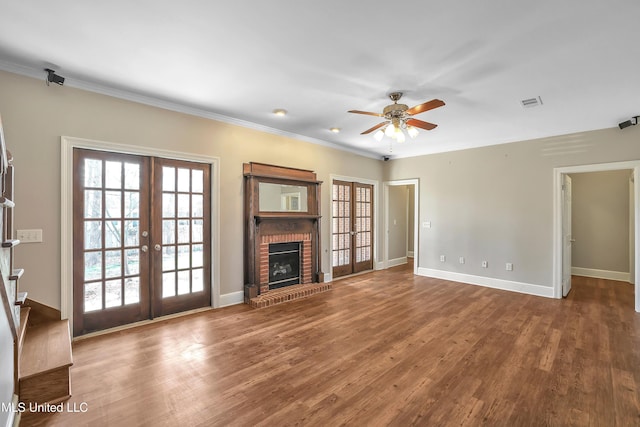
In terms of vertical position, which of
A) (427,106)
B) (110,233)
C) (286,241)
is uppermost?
(427,106)

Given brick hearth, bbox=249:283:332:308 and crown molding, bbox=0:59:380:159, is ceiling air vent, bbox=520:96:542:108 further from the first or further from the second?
brick hearth, bbox=249:283:332:308

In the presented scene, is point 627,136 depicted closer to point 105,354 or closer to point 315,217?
point 315,217

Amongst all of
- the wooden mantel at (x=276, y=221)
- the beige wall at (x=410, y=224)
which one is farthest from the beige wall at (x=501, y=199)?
the wooden mantel at (x=276, y=221)

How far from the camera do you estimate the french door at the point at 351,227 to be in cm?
586

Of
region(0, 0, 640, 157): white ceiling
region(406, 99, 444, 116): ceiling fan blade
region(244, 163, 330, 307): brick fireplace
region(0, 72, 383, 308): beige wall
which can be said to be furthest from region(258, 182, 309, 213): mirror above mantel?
region(406, 99, 444, 116): ceiling fan blade

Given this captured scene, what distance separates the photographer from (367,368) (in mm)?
2469

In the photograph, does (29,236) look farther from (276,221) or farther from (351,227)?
(351,227)

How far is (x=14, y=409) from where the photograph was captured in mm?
1766

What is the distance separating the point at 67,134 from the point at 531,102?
16.9 ft

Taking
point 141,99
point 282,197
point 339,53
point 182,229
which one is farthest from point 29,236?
point 339,53

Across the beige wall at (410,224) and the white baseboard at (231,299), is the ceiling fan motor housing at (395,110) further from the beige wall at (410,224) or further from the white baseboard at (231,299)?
the beige wall at (410,224)

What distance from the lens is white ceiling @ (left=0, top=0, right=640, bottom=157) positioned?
6.19ft

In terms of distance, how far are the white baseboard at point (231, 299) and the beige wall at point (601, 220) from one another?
6.97 meters

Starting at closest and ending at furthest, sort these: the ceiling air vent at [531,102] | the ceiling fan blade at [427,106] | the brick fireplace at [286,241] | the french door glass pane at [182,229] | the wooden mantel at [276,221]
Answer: the ceiling fan blade at [427,106] < the ceiling air vent at [531,102] < the french door glass pane at [182,229] < the wooden mantel at [276,221] < the brick fireplace at [286,241]
